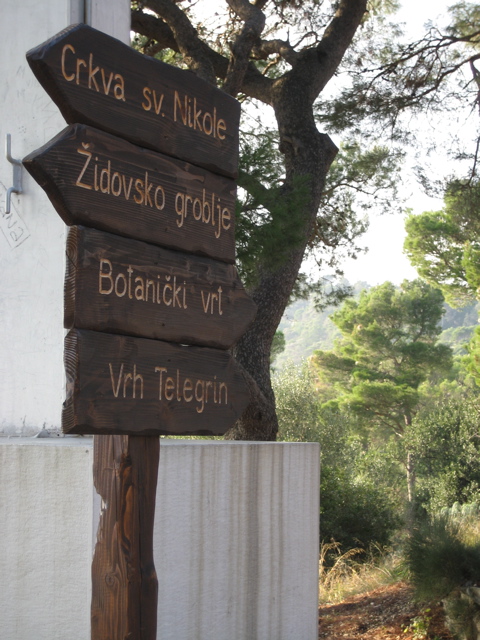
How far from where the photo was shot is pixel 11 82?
15.4 feet

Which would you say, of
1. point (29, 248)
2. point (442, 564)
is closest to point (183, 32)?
point (29, 248)

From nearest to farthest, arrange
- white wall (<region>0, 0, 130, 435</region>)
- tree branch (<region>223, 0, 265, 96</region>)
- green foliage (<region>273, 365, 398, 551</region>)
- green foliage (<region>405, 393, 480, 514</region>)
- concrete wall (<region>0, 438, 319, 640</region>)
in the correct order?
concrete wall (<region>0, 438, 319, 640</region>)
white wall (<region>0, 0, 130, 435</region>)
tree branch (<region>223, 0, 265, 96</region>)
green foliage (<region>273, 365, 398, 551</region>)
green foliage (<region>405, 393, 480, 514</region>)

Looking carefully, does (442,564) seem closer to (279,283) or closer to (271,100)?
(279,283)

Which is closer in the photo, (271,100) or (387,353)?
(271,100)

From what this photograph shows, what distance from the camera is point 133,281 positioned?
2.14 meters

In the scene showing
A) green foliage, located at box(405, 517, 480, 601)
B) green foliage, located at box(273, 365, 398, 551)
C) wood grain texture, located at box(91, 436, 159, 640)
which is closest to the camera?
wood grain texture, located at box(91, 436, 159, 640)

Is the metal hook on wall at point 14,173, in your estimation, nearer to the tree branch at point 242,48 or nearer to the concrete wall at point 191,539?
the concrete wall at point 191,539

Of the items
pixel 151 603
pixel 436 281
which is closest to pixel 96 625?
pixel 151 603

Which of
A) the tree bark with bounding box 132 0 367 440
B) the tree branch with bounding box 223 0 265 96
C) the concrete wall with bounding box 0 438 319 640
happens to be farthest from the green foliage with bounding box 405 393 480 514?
the concrete wall with bounding box 0 438 319 640

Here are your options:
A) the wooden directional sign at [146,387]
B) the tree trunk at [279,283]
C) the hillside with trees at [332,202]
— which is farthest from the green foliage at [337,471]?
Result: the wooden directional sign at [146,387]

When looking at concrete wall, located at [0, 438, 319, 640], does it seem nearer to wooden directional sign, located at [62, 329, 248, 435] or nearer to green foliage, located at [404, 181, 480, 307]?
wooden directional sign, located at [62, 329, 248, 435]

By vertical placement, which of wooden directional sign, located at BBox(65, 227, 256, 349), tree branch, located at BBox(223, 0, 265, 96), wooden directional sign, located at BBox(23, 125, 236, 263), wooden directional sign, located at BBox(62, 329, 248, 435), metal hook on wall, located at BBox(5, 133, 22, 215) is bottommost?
wooden directional sign, located at BBox(62, 329, 248, 435)

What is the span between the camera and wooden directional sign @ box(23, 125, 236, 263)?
1976 mm

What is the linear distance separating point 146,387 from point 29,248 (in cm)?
267
